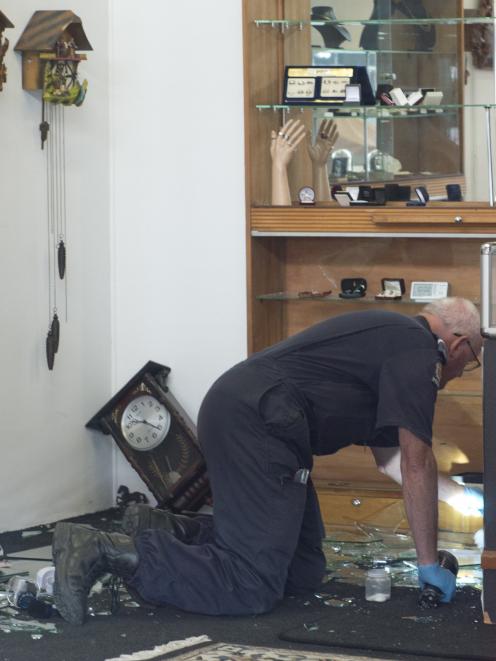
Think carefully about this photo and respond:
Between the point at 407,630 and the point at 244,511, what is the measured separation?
0.58 metres

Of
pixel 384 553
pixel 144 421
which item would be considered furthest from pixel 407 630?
pixel 144 421

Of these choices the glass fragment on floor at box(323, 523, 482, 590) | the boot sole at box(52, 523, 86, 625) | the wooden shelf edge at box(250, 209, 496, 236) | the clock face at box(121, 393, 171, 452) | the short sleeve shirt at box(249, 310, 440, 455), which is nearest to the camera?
the boot sole at box(52, 523, 86, 625)

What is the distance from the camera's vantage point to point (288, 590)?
382 centimetres

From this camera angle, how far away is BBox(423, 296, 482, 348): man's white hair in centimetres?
368

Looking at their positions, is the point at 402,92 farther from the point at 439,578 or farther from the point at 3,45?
the point at 439,578

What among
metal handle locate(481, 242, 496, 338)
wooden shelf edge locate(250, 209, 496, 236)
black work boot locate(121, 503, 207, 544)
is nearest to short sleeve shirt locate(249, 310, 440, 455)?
metal handle locate(481, 242, 496, 338)

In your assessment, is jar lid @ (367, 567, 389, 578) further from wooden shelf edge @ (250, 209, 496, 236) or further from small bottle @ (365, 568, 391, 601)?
wooden shelf edge @ (250, 209, 496, 236)

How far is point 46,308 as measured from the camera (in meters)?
4.87

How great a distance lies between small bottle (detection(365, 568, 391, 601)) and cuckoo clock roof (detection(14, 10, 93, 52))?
2283 millimetres

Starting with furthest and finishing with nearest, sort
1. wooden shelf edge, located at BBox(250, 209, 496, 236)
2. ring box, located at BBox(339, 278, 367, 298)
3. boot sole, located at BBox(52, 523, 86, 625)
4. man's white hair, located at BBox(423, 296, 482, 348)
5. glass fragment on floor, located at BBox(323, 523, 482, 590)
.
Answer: ring box, located at BBox(339, 278, 367, 298) → wooden shelf edge, located at BBox(250, 209, 496, 236) → glass fragment on floor, located at BBox(323, 523, 482, 590) → man's white hair, located at BBox(423, 296, 482, 348) → boot sole, located at BBox(52, 523, 86, 625)

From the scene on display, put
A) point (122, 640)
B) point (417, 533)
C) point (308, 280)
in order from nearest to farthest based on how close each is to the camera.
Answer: point (122, 640) → point (417, 533) → point (308, 280)

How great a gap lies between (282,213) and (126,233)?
0.75 m

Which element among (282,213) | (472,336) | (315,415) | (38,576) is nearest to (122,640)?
(38,576)

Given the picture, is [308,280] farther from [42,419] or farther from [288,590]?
[288,590]
